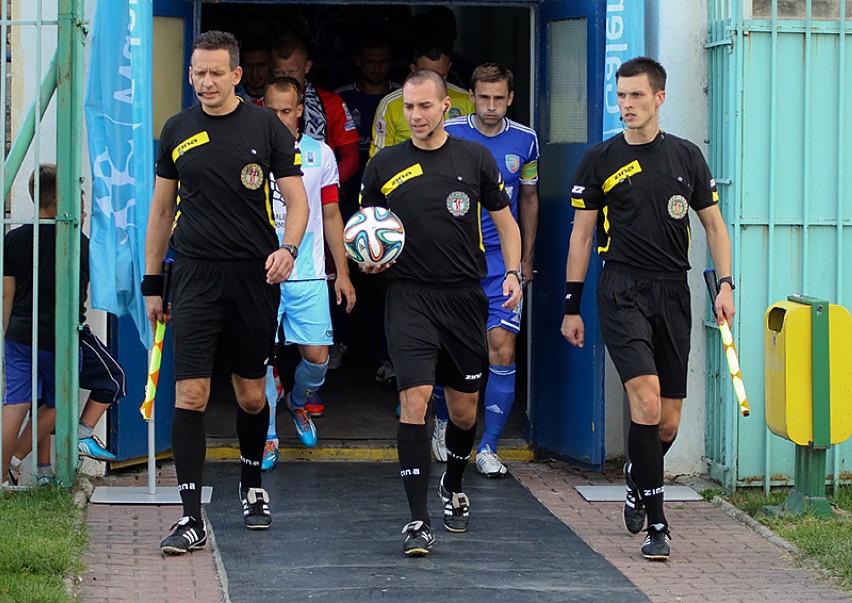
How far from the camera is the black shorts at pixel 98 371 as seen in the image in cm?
772

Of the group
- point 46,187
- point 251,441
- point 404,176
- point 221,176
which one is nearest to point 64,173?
point 46,187

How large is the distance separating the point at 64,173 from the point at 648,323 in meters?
3.07

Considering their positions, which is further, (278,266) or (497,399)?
(497,399)

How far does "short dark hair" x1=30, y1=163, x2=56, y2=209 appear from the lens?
7.55 meters

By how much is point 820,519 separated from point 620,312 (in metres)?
1.62

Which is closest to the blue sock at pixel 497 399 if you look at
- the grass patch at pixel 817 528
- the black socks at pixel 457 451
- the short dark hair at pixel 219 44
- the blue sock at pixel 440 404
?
the blue sock at pixel 440 404

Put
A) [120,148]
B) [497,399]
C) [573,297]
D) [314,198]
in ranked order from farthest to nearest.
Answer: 1. [497,399]
2. [314,198]
3. [120,148]
4. [573,297]

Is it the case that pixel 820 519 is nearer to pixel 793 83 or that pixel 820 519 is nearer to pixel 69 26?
pixel 793 83

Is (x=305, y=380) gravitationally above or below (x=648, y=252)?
below

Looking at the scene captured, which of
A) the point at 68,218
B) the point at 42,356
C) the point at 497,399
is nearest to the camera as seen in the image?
the point at 68,218

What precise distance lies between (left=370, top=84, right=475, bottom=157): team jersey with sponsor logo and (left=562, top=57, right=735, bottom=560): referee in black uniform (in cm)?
244

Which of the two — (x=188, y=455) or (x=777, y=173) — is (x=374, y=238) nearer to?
(x=188, y=455)

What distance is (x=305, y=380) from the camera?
335 inches

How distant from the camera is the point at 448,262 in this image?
6746 millimetres
